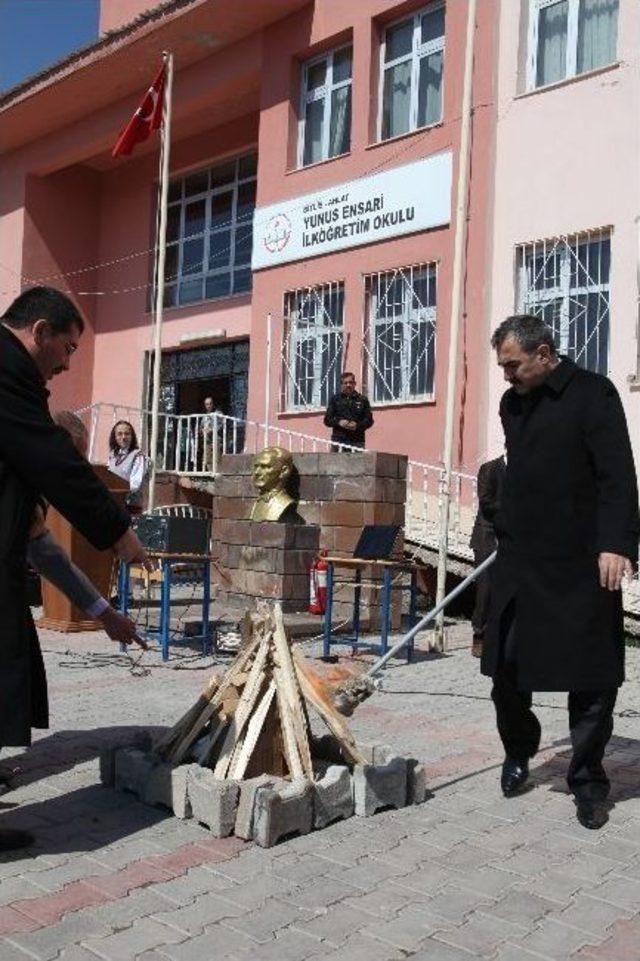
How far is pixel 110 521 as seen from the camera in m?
3.64

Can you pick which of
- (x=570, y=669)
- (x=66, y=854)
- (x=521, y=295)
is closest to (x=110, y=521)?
(x=66, y=854)

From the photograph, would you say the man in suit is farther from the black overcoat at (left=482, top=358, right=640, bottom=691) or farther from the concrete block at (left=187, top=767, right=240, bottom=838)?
the concrete block at (left=187, top=767, right=240, bottom=838)

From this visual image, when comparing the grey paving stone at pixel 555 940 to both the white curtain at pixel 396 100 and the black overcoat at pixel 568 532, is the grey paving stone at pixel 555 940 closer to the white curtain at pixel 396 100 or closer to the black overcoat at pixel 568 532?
the black overcoat at pixel 568 532

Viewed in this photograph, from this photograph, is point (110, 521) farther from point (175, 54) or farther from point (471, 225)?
point (175, 54)

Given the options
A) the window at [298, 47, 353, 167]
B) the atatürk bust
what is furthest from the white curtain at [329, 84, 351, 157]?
the atatürk bust

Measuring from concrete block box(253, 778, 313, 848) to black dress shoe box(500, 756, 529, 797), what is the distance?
1.04 meters

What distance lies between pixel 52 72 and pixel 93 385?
5848 millimetres

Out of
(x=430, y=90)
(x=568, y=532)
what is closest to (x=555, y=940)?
(x=568, y=532)

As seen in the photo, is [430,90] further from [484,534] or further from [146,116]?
[484,534]

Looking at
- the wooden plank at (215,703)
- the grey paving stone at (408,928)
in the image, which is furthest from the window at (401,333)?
the grey paving stone at (408,928)

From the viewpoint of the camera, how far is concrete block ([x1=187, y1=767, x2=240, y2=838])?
3.95 m

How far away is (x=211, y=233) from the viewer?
19.2 metres

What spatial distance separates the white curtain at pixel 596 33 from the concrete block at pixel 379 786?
33.9 feet

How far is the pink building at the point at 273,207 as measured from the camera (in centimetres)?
1364
